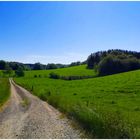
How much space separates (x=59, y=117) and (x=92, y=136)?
381 inches

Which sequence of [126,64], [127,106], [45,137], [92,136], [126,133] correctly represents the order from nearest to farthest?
[126,133], [92,136], [45,137], [127,106], [126,64]

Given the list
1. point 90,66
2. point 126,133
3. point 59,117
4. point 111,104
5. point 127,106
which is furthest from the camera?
point 90,66

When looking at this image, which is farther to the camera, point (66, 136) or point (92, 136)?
point (66, 136)

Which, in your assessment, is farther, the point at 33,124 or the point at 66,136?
the point at 33,124

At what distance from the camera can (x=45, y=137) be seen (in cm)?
1889

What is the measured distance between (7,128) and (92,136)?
24.5 ft

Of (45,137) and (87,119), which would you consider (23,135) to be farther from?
(87,119)

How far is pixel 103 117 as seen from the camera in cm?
1820

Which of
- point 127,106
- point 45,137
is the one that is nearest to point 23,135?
point 45,137

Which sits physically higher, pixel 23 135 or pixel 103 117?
pixel 103 117

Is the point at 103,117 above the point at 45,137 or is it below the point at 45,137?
above

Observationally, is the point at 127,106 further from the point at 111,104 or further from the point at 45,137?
the point at 45,137

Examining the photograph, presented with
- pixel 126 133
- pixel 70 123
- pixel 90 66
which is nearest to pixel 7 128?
pixel 70 123

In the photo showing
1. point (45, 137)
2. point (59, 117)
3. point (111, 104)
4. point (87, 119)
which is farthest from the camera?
point (111, 104)
